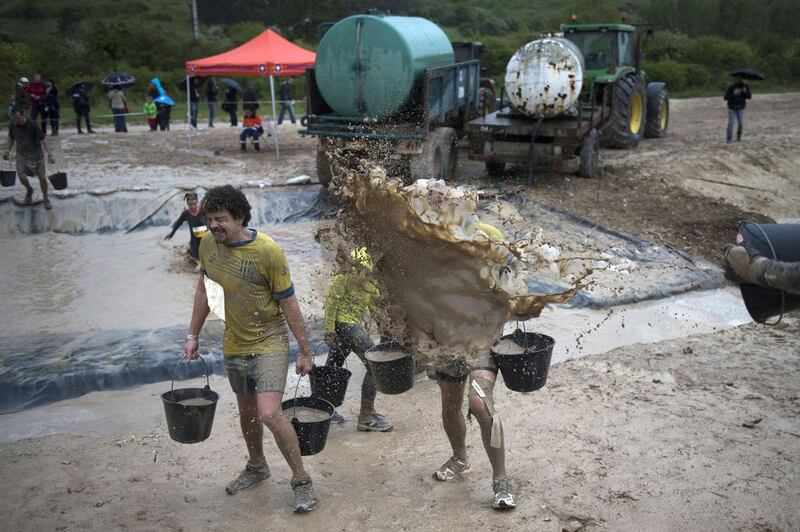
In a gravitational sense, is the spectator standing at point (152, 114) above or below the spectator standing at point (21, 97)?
below

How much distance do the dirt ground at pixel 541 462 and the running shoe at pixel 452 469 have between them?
3.0 inches

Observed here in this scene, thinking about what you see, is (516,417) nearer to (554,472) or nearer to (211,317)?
(554,472)

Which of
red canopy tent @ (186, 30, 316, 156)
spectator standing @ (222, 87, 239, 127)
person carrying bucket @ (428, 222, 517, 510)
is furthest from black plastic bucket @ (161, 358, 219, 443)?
spectator standing @ (222, 87, 239, 127)

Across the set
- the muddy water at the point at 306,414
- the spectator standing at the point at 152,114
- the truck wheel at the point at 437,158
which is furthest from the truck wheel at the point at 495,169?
the spectator standing at the point at 152,114

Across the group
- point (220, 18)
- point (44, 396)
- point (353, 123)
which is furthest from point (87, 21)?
point (44, 396)

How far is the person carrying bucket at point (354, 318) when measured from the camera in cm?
509

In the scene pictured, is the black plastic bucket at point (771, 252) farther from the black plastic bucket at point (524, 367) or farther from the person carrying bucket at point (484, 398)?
the person carrying bucket at point (484, 398)

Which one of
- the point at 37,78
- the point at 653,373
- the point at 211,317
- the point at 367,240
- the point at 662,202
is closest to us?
the point at 367,240

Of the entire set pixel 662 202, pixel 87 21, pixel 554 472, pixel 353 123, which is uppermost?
pixel 87 21

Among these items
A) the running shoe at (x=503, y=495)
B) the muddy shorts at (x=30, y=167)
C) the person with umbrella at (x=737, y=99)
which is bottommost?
the running shoe at (x=503, y=495)

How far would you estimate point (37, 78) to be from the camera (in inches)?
783

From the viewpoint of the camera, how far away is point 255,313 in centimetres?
453

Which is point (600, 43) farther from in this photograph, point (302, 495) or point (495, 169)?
point (302, 495)

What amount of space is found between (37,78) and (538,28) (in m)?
33.3
